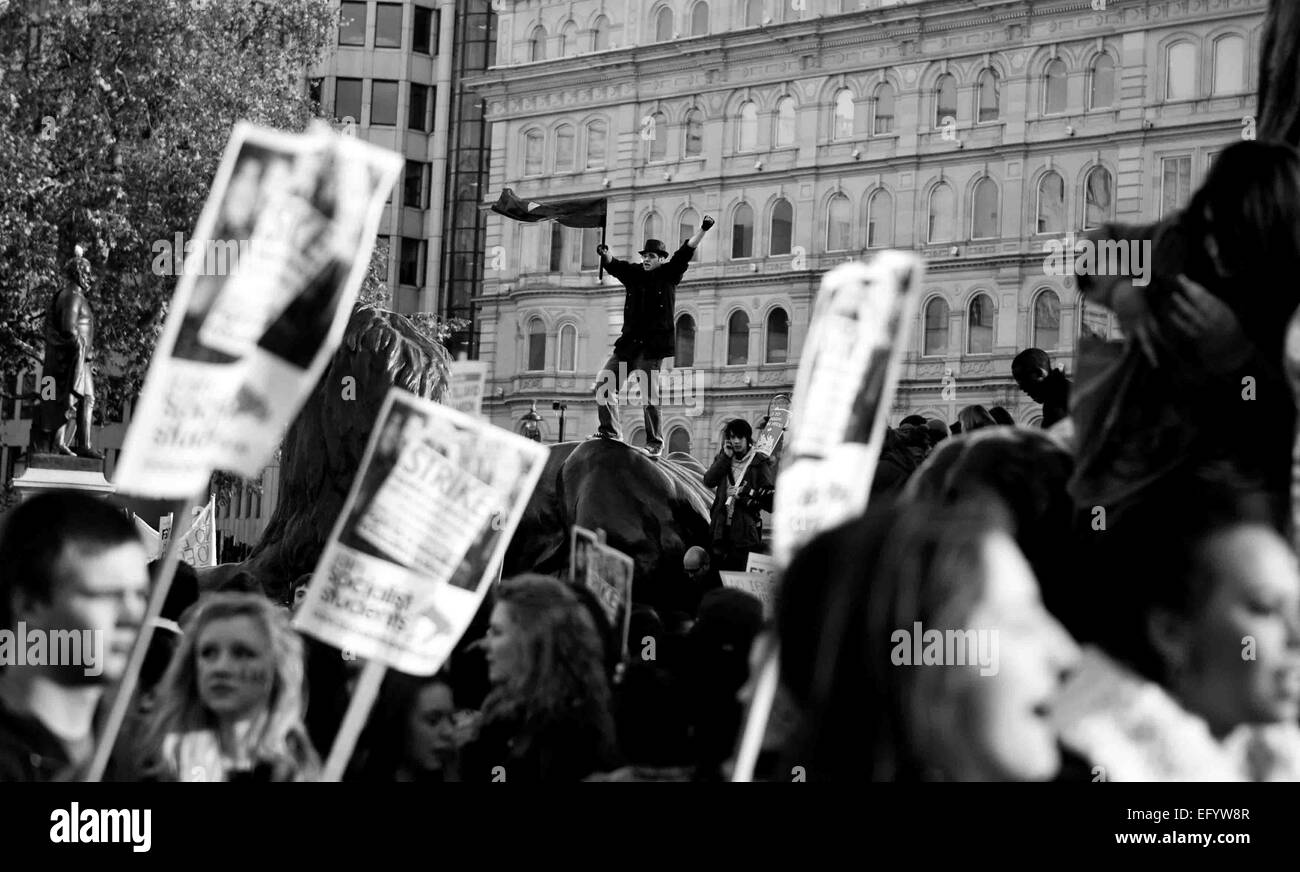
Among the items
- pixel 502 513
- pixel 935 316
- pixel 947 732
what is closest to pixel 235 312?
pixel 502 513

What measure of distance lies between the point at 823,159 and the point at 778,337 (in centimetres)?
494

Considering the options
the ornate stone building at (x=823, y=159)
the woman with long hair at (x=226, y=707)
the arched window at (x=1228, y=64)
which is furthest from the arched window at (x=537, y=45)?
the woman with long hair at (x=226, y=707)

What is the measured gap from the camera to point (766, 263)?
5728 centimetres

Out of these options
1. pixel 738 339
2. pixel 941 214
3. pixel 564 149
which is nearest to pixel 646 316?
pixel 941 214

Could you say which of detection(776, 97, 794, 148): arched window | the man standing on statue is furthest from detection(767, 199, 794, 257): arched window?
the man standing on statue

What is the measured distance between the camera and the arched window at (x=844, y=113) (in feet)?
183

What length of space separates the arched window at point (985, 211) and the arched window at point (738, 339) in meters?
7.47

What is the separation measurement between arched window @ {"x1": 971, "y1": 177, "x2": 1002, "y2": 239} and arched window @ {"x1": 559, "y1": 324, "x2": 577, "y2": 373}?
12.6 m

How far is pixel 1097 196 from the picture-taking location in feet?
168

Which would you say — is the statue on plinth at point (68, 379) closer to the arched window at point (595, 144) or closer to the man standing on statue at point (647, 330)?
the man standing on statue at point (647, 330)

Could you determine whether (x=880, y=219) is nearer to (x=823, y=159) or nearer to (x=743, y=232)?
(x=823, y=159)
